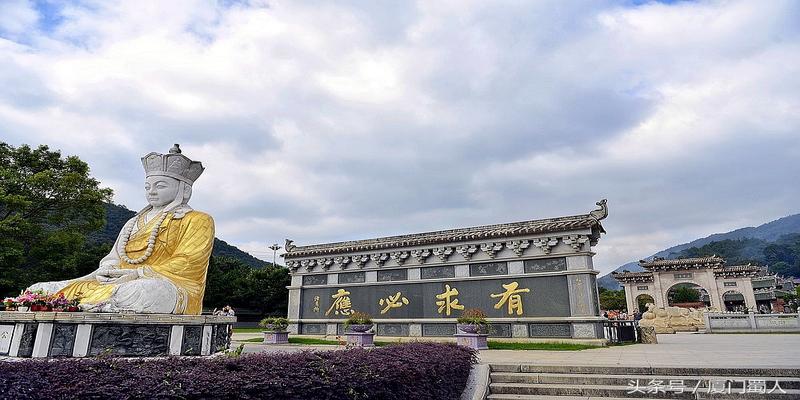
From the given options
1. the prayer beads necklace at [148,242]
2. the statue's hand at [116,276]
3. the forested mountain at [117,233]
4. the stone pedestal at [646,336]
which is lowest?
the stone pedestal at [646,336]

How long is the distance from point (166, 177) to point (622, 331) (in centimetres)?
1245

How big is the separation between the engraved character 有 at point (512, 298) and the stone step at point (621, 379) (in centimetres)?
621

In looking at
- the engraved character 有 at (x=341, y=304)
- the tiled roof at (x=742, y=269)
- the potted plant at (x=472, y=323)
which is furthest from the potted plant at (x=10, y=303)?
the tiled roof at (x=742, y=269)

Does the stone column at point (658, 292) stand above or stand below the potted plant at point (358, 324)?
above

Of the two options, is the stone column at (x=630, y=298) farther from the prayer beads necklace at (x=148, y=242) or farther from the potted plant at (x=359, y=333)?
the prayer beads necklace at (x=148, y=242)

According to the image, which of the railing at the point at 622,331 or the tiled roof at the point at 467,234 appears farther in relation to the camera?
the railing at the point at 622,331

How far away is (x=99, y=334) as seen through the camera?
19.3ft

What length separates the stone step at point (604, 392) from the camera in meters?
5.00

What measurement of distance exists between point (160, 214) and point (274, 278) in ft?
75.3

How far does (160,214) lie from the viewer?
793 cm

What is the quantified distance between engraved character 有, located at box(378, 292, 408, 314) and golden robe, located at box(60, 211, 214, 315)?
7434 mm

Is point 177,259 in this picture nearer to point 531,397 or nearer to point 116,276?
point 116,276

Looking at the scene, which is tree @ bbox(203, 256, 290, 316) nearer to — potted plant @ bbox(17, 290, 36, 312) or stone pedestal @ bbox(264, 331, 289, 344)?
stone pedestal @ bbox(264, 331, 289, 344)

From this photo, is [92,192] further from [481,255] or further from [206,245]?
[481,255]
